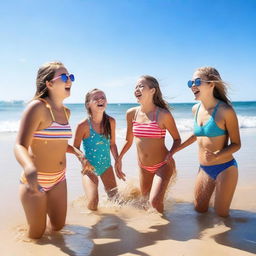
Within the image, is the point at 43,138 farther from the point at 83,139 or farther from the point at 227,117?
the point at 227,117

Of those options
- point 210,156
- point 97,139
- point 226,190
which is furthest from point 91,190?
→ point 226,190

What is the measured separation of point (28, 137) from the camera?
3.38 m

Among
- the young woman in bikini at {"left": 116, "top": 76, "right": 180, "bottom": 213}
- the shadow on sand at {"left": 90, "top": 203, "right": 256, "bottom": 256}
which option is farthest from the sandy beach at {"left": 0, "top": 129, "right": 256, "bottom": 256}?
the young woman in bikini at {"left": 116, "top": 76, "right": 180, "bottom": 213}

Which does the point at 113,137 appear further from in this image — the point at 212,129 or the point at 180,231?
the point at 180,231

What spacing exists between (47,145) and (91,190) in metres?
1.54

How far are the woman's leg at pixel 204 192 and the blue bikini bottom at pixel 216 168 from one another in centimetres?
6

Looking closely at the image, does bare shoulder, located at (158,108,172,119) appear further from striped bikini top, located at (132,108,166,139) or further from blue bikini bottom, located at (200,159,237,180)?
blue bikini bottom, located at (200,159,237,180)

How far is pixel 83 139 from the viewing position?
5.41 meters

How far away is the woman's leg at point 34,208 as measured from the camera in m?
3.49

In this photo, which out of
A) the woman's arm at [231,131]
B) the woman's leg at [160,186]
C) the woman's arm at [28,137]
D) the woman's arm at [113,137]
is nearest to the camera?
the woman's arm at [28,137]

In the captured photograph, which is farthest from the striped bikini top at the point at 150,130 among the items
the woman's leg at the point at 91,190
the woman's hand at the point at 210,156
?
the woman's leg at the point at 91,190

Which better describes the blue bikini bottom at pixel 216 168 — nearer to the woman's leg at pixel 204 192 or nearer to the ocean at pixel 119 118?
the woman's leg at pixel 204 192

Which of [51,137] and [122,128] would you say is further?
[122,128]

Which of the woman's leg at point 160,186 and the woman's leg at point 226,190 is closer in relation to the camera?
the woman's leg at point 226,190
